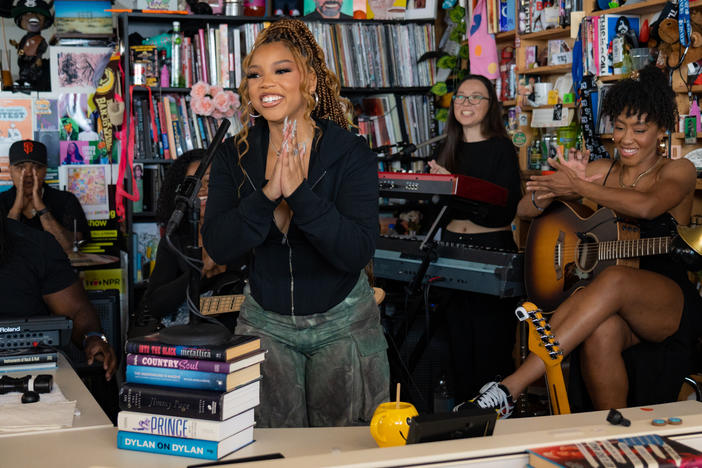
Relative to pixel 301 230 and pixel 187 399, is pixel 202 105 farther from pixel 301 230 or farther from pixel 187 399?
pixel 187 399

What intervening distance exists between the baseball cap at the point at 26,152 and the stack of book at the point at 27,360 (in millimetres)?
2652

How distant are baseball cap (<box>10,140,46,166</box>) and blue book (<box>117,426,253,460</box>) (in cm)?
341

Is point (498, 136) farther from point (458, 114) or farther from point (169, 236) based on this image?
point (169, 236)

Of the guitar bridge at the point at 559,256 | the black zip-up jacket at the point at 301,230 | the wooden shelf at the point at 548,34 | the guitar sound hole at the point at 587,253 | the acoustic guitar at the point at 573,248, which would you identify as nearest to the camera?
the black zip-up jacket at the point at 301,230

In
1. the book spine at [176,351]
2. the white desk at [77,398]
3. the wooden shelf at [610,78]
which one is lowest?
the white desk at [77,398]

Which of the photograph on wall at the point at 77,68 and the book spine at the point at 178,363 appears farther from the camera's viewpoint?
the photograph on wall at the point at 77,68

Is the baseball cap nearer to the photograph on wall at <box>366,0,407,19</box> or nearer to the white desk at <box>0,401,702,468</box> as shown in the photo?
the photograph on wall at <box>366,0,407,19</box>

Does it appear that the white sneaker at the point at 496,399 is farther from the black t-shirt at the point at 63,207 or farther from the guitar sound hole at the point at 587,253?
the black t-shirt at the point at 63,207

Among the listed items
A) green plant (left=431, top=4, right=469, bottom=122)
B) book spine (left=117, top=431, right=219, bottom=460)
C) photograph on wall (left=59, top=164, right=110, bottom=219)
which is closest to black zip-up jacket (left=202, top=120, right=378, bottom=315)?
book spine (left=117, top=431, right=219, bottom=460)

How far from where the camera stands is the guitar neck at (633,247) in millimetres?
2666

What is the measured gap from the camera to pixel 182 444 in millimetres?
1338

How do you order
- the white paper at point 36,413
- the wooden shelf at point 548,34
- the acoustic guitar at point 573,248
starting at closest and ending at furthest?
the white paper at point 36,413 < the acoustic guitar at point 573,248 < the wooden shelf at point 548,34

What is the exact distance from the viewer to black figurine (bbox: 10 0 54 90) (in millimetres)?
4629

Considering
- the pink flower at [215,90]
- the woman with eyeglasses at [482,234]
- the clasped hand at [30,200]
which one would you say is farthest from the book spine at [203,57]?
the woman with eyeglasses at [482,234]
